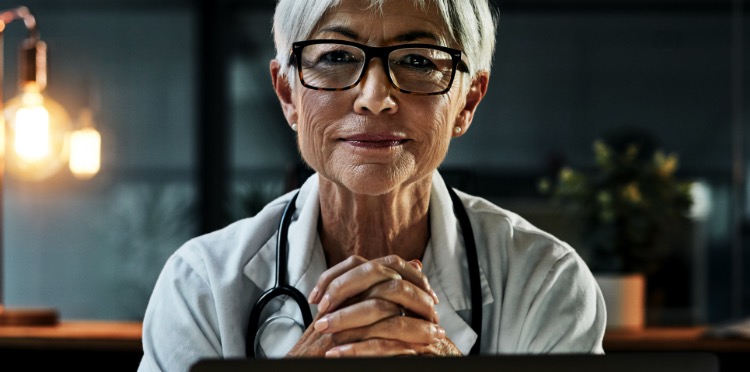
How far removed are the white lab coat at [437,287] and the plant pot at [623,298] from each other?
4.92ft

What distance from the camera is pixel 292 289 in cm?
102

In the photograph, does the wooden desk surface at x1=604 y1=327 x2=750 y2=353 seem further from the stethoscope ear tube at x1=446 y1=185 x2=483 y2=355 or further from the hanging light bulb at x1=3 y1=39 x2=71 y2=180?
the hanging light bulb at x1=3 y1=39 x2=71 y2=180

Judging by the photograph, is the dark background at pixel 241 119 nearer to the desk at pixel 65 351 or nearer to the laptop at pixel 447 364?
the desk at pixel 65 351

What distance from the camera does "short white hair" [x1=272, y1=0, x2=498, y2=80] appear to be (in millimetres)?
973

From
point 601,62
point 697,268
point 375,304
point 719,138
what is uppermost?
point 601,62

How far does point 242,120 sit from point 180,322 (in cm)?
342

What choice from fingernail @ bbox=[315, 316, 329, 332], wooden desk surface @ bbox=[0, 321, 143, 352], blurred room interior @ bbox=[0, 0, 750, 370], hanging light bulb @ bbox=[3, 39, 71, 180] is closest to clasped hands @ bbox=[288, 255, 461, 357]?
fingernail @ bbox=[315, 316, 329, 332]

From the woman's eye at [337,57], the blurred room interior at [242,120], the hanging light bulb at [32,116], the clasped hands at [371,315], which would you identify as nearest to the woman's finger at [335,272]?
the clasped hands at [371,315]

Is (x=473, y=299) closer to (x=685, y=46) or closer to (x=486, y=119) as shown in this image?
(x=486, y=119)

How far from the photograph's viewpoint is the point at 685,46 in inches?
173

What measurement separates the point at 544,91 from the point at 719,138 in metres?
0.87

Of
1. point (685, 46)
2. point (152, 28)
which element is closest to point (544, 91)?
point (685, 46)

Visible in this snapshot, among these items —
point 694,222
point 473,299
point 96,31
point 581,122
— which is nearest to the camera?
point 473,299

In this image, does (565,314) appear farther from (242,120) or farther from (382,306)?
(242,120)
